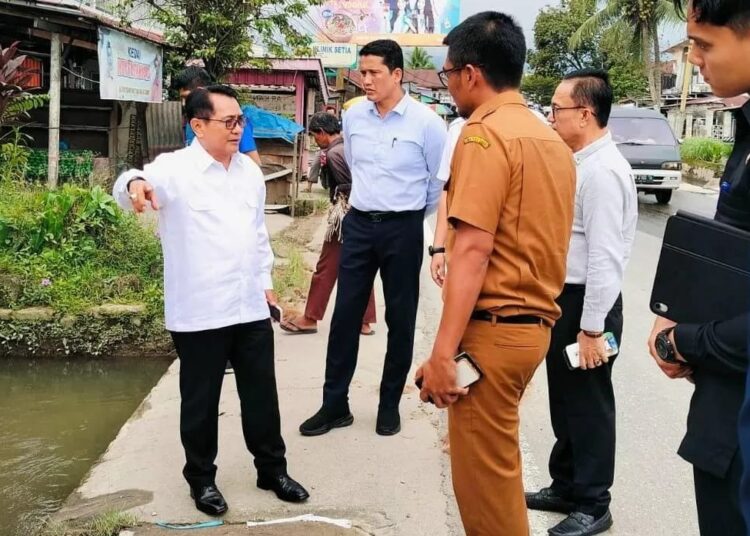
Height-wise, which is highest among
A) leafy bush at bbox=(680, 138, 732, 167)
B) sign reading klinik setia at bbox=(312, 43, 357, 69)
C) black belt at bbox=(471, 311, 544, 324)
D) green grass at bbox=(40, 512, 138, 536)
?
sign reading klinik setia at bbox=(312, 43, 357, 69)

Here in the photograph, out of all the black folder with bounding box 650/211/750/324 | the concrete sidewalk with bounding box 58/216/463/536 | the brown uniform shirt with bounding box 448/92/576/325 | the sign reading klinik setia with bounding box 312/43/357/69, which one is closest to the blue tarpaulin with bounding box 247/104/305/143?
the concrete sidewalk with bounding box 58/216/463/536

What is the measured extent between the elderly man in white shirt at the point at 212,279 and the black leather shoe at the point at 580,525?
1090 millimetres

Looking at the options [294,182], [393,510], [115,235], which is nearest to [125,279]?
[115,235]

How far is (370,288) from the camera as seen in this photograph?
400cm

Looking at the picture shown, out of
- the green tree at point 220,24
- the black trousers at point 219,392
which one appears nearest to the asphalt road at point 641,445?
the black trousers at point 219,392

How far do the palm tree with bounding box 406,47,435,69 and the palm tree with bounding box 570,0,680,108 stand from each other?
24.3m

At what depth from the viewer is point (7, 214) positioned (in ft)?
19.7

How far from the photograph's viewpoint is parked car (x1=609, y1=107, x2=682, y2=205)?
14.4 meters

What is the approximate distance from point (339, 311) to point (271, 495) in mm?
1055

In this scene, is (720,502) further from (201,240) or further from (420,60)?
(420,60)

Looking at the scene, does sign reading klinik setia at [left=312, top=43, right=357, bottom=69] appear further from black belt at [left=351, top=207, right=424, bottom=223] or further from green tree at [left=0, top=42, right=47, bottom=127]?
black belt at [left=351, top=207, right=424, bottom=223]

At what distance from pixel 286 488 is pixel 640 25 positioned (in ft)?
86.6

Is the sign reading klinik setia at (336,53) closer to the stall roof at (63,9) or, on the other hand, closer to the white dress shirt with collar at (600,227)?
the stall roof at (63,9)

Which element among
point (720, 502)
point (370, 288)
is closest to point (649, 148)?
point (370, 288)
